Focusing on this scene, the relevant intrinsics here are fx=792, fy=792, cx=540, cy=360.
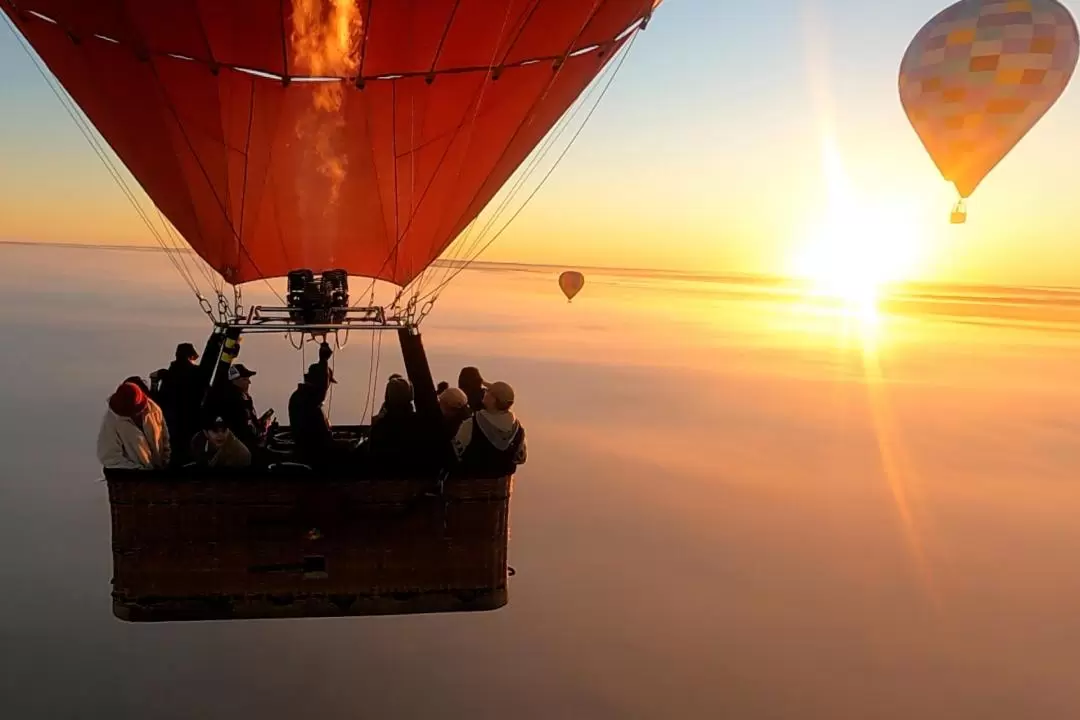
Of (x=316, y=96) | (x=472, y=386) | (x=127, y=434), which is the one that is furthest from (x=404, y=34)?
(x=127, y=434)

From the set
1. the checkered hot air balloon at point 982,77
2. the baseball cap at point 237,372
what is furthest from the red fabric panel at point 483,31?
the checkered hot air balloon at point 982,77

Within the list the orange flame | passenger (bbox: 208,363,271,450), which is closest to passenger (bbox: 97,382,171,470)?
passenger (bbox: 208,363,271,450)

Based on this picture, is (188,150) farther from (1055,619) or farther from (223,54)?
(1055,619)

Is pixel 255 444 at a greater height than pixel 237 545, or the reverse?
pixel 255 444

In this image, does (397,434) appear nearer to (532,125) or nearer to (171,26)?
(532,125)

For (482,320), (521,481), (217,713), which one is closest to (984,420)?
(521,481)

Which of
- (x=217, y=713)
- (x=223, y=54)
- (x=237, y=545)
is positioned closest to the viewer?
Answer: (x=237, y=545)

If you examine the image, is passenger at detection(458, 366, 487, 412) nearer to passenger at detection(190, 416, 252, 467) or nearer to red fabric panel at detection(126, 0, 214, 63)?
passenger at detection(190, 416, 252, 467)
